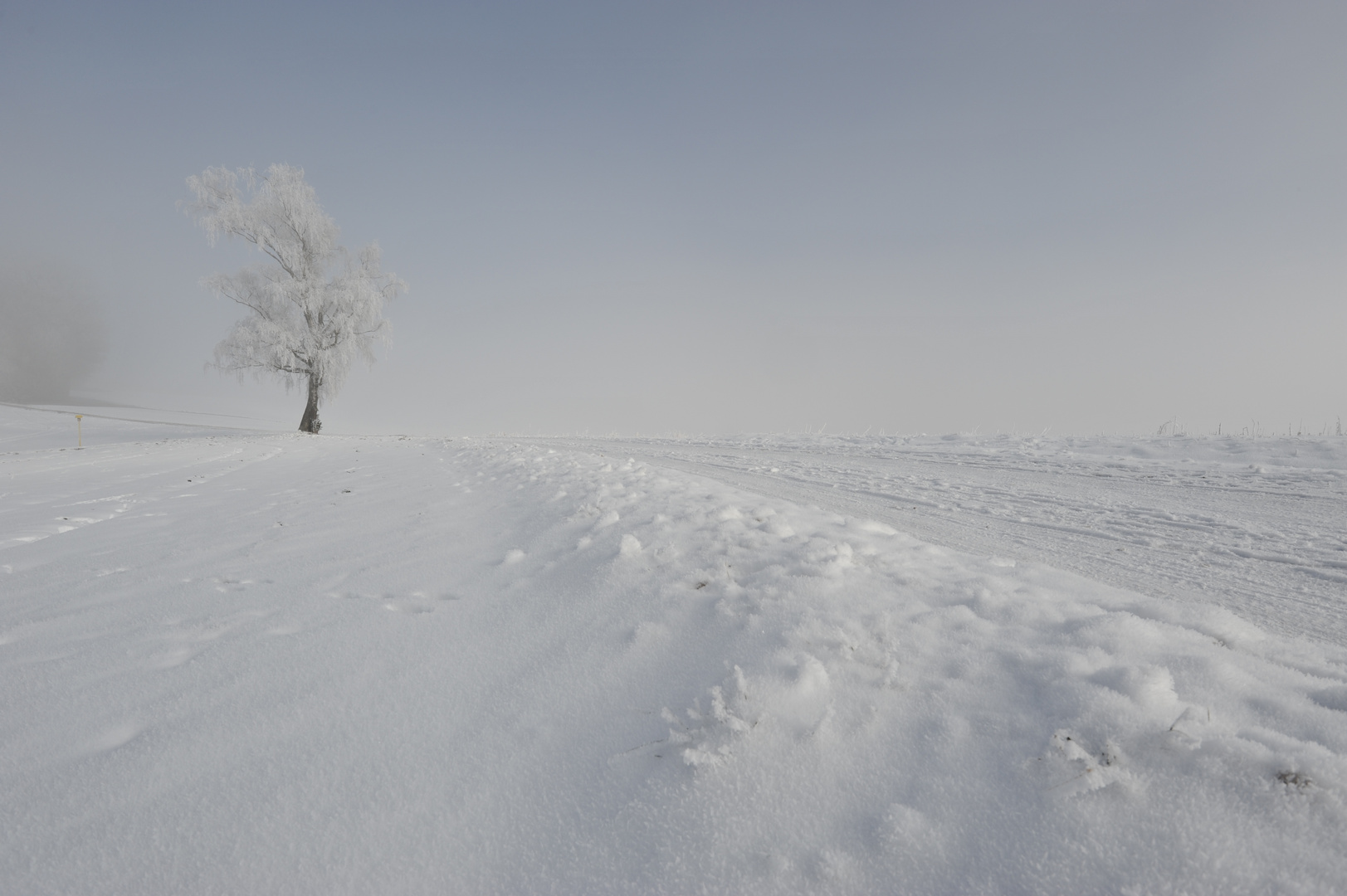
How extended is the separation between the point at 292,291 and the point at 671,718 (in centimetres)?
1840

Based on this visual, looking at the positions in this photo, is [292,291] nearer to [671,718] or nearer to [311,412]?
[311,412]

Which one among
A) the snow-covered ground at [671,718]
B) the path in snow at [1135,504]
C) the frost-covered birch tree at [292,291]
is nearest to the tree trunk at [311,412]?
the frost-covered birch tree at [292,291]

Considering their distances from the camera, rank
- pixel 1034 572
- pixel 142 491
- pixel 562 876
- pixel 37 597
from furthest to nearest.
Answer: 1. pixel 142 491
2. pixel 37 597
3. pixel 1034 572
4. pixel 562 876

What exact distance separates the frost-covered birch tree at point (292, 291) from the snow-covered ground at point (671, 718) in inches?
577

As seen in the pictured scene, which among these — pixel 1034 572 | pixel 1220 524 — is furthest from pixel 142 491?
pixel 1220 524

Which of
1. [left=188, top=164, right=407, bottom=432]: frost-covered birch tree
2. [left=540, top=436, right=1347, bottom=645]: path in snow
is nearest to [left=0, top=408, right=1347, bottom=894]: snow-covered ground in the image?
[left=540, top=436, right=1347, bottom=645]: path in snow

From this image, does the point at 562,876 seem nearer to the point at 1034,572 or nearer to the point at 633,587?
the point at 633,587

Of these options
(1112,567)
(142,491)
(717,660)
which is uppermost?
(1112,567)

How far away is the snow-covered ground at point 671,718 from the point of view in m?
0.97

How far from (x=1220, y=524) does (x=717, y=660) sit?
3947mm

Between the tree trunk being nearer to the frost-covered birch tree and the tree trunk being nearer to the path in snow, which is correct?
the frost-covered birch tree

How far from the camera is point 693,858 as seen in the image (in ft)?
3.28

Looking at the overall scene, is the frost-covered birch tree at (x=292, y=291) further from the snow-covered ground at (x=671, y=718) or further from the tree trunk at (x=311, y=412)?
the snow-covered ground at (x=671, y=718)

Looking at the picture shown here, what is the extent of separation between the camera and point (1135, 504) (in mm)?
4109
